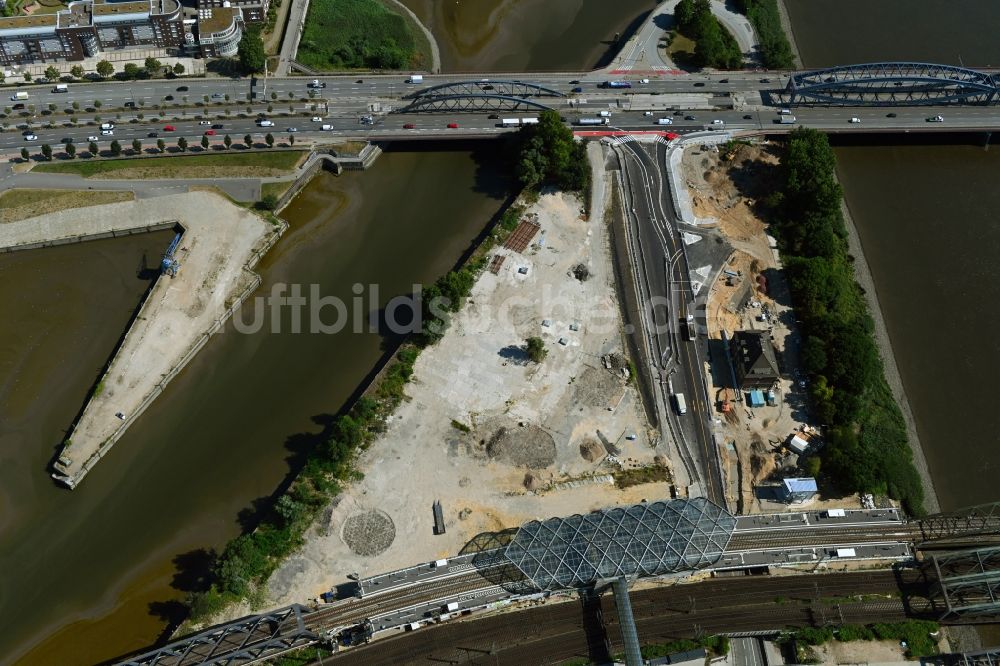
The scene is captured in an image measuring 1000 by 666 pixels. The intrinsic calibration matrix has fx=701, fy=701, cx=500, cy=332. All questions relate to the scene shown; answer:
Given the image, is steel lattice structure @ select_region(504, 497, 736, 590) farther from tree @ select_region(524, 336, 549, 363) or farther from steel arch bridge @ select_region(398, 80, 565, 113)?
steel arch bridge @ select_region(398, 80, 565, 113)

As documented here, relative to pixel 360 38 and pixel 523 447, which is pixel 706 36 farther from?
pixel 523 447

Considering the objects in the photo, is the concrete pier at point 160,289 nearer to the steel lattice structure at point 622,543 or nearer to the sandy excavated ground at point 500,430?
the sandy excavated ground at point 500,430

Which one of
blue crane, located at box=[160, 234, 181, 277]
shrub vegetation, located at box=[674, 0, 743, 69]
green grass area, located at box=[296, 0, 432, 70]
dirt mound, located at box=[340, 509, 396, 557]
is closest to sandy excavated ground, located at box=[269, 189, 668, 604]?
dirt mound, located at box=[340, 509, 396, 557]

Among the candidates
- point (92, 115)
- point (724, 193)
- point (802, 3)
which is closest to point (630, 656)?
point (724, 193)

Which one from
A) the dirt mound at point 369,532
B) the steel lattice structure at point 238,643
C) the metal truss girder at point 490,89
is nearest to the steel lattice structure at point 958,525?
the dirt mound at point 369,532

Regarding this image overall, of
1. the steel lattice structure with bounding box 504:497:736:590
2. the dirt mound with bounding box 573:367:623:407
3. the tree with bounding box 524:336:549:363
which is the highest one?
the tree with bounding box 524:336:549:363

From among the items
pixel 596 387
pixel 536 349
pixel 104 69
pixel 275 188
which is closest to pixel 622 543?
pixel 596 387

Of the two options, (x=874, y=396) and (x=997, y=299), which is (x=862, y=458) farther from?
(x=997, y=299)
